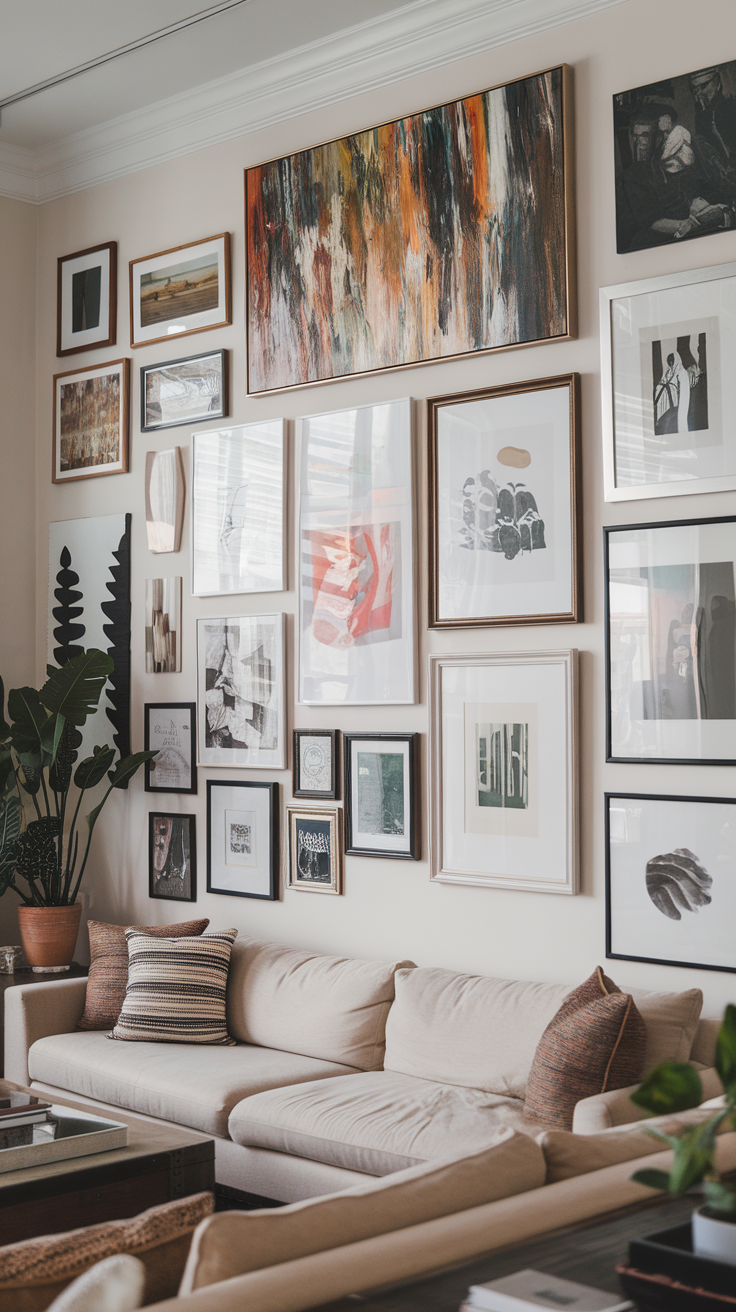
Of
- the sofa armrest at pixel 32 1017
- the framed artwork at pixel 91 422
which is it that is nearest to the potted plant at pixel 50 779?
the sofa armrest at pixel 32 1017

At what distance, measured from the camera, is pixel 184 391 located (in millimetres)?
4715

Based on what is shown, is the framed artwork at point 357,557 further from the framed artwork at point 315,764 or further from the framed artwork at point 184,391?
the framed artwork at point 184,391

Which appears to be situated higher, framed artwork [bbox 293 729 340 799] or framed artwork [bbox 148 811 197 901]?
framed artwork [bbox 293 729 340 799]

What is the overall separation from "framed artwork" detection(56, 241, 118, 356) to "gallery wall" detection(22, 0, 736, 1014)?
47 mm

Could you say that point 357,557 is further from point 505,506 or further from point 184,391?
point 184,391

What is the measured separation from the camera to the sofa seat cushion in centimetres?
339

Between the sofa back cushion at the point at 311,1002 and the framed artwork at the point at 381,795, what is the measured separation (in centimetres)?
38

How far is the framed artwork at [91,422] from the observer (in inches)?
195

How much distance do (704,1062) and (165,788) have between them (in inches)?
95.3

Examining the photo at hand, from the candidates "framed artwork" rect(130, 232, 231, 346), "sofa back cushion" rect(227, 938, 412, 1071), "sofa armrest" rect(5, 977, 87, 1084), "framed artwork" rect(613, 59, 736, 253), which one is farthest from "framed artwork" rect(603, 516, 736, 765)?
"sofa armrest" rect(5, 977, 87, 1084)

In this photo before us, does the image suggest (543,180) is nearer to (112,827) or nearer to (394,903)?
(394,903)

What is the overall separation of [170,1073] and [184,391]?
8.32ft

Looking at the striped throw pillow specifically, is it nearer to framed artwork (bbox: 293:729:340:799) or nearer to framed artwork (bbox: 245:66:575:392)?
framed artwork (bbox: 293:729:340:799)

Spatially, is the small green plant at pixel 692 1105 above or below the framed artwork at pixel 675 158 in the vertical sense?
below
